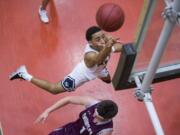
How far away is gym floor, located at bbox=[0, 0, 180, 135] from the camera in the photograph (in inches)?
187

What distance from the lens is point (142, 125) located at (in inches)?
187

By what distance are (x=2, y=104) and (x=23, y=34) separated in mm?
1082

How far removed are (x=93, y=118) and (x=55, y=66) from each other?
142 centimetres

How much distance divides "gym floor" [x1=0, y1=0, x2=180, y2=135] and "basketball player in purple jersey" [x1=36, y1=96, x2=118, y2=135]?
22.6 inches

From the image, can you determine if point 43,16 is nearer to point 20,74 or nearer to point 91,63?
point 20,74

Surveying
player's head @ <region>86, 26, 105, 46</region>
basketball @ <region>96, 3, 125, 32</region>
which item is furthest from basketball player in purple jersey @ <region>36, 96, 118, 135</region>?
basketball @ <region>96, 3, 125, 32</region>

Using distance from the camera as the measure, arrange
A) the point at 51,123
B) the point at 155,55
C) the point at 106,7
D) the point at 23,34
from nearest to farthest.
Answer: the point at 155,55 < the point at 106,7 < the point at 51,123 < the point at 23,34

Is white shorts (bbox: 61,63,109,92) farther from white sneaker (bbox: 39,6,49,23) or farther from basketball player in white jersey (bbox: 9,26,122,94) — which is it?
white sneaker (bbox: 39,6,49,23)

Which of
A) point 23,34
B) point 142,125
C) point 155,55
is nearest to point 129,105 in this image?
point 142,125

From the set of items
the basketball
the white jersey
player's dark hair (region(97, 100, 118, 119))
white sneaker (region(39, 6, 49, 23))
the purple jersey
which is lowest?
the purple jersey

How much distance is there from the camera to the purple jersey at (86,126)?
13.0ft

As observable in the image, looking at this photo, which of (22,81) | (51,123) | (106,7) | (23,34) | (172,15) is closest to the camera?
(172,15)

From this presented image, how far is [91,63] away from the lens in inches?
161

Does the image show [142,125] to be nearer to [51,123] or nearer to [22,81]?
[51,123]
